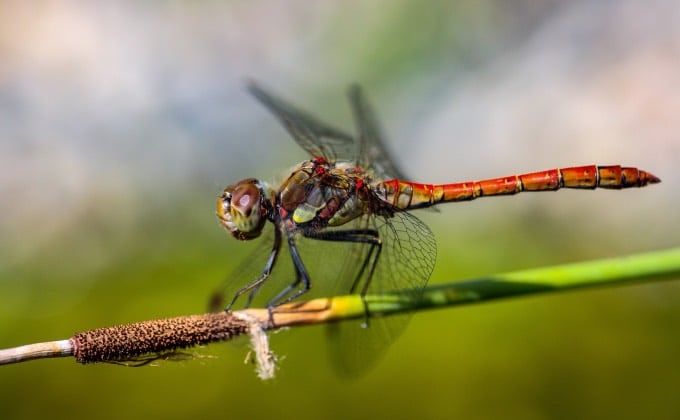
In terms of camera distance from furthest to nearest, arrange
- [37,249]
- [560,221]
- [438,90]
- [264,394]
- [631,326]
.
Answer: [438,90], [37,249], [560,221], [631,326], [264,394]

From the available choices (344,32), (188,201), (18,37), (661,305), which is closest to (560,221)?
(661,305)

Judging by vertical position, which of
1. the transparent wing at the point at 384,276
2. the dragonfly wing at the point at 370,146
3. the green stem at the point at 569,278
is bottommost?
the green stem at the point at 569,278

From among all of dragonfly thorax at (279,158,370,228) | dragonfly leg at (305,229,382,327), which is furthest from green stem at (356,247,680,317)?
dragonfly thorax at (279,158,370,228)

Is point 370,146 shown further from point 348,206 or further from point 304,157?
point 304,157

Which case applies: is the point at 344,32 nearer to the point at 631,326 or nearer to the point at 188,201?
the point at 188,201

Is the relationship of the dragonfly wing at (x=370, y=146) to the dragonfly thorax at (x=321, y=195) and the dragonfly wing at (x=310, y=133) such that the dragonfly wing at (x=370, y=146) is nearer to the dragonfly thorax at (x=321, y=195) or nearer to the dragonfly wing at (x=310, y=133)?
the dragonfly wing at (x=310, y=133)

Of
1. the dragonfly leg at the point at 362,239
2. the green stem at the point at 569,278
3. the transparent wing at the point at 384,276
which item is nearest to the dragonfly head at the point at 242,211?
the dragonfly leg at the point at 362,239

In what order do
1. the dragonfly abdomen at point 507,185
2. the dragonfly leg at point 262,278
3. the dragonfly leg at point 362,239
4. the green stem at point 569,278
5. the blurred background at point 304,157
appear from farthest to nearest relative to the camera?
the blurred background at point 304,157, the dragonfly abdomen at point 507,185, the dragonfly leg at point 362,239, the dragonfly leg at point 262,278, the green stem at point 569,278
